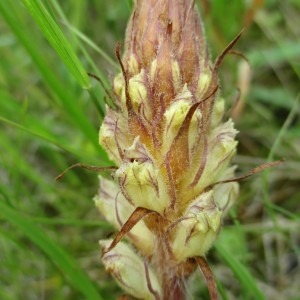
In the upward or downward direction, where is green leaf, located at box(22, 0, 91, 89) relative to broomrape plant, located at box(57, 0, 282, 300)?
upward

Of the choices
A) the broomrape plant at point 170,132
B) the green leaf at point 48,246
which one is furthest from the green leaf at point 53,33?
the green leaf at point 48,246

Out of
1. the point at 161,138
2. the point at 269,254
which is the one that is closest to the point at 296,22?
the point at 269,254

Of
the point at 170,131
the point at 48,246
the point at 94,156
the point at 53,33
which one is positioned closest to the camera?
the point at 170,131

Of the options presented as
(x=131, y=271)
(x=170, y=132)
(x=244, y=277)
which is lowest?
(x=244, y=277)

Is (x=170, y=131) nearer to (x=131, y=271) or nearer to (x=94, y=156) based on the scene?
(x=131, y=271)

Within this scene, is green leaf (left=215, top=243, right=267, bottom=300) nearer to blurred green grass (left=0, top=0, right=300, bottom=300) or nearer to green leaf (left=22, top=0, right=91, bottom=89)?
blurred green grass (left=0, top=0, right=300, bottom=300)

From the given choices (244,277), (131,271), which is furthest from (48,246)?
(244,277)

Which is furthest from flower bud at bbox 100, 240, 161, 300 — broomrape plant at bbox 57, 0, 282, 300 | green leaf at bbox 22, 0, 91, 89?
green leaf at bbox 22, 0, 91, 89
